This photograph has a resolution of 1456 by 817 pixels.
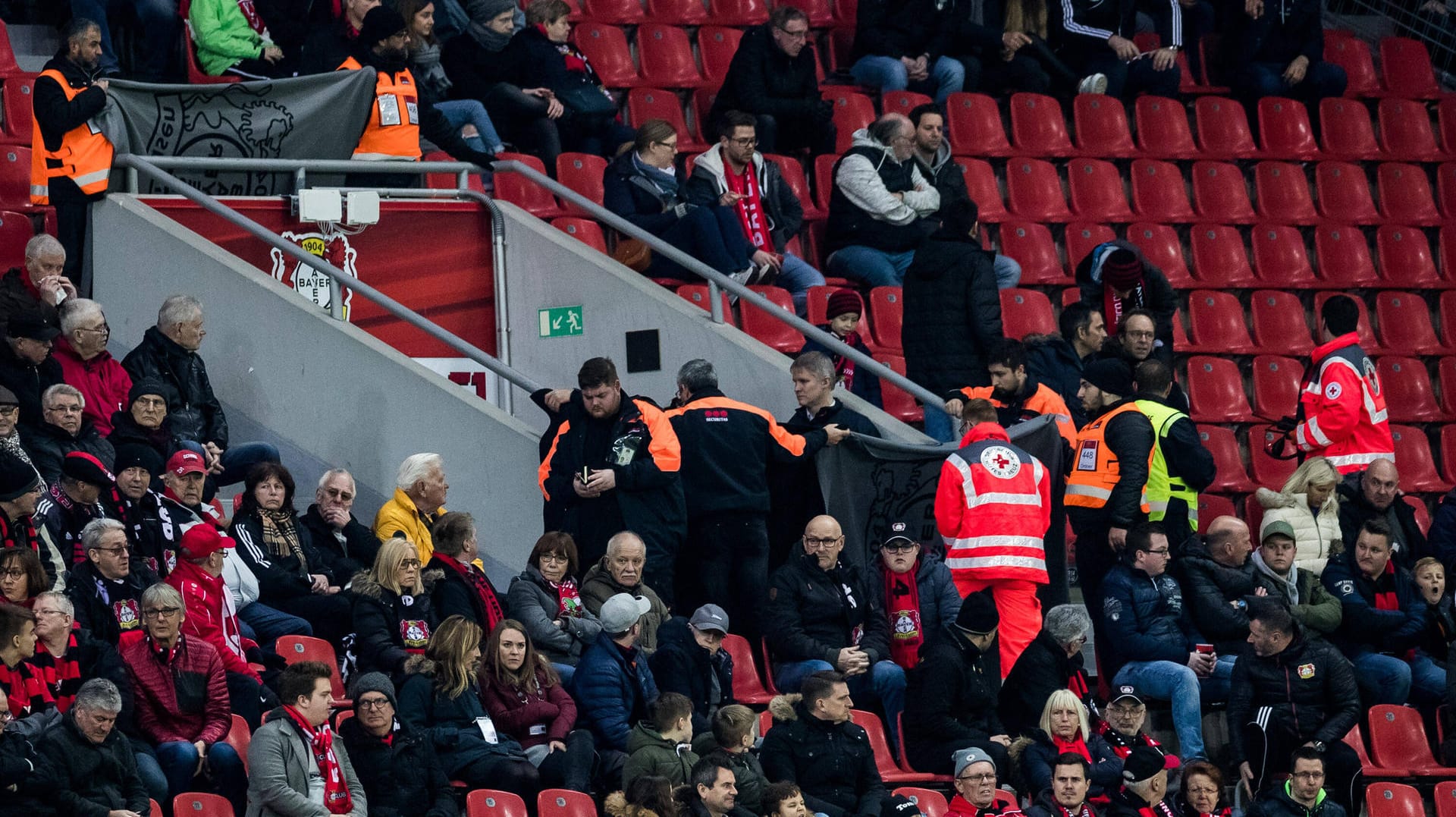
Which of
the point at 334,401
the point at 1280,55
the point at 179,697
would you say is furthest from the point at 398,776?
the point at 1280,55

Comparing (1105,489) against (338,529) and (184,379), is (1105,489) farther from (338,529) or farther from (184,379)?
(184,379)

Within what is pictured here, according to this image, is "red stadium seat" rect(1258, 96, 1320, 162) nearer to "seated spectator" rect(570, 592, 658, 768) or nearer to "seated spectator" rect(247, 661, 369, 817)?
"seated spectator" rect(570, 592, 658, 768)

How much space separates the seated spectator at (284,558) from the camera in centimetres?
1090

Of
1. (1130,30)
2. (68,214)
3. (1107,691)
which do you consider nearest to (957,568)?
(1107,691)

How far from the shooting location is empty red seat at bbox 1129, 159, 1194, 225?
16.2 m

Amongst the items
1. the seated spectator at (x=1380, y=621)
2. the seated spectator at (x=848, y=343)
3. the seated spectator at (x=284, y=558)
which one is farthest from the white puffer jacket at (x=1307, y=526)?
the seated spectator at (x=284, y=558)

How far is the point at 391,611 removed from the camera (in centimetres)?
1069

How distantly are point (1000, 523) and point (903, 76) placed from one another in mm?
4986

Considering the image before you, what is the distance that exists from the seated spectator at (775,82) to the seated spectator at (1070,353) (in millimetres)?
2064

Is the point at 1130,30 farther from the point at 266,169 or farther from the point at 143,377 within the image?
the point at 143,377

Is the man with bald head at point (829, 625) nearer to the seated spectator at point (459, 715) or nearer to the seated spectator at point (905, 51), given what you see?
the seated spectator at point (459, 715)

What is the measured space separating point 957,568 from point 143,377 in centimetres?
374

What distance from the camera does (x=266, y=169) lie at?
13.1m

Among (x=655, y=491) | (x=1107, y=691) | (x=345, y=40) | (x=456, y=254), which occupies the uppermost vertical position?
(x=345, y=40)
